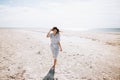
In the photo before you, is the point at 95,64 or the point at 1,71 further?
the point at 95,64

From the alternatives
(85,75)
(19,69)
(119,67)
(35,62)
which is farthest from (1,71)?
(119,67)

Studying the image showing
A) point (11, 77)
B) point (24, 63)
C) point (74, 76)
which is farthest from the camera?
point (24, 63)

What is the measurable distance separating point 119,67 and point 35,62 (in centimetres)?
604

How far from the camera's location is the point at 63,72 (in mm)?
8672

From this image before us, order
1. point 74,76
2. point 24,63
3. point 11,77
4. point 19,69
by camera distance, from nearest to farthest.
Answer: point 11,77
point 74,76
point 19,69
point 24,63

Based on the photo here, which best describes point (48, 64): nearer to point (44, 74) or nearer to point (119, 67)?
point (44, 74)

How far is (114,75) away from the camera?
8.77 m

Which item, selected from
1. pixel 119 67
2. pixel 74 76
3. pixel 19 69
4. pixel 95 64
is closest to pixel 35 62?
pixel 19 69

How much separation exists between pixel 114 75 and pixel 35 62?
17.4 feet

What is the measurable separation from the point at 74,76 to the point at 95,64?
2886 millimetres

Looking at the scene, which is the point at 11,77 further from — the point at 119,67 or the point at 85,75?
the point at 119,67

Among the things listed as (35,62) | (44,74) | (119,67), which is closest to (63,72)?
(44,74)

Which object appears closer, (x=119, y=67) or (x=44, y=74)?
(x=44, y=74)

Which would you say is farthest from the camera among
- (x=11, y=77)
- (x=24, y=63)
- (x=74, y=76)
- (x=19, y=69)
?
(x=24, y=63)
